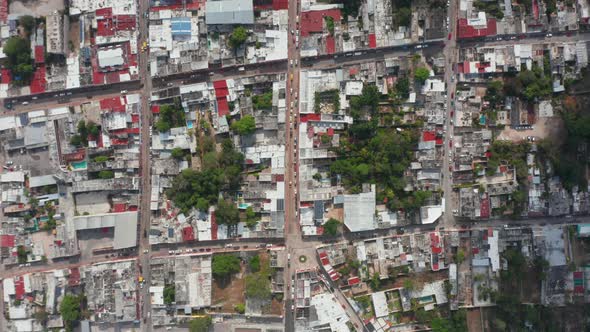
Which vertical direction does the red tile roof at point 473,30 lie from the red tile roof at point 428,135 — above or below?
above

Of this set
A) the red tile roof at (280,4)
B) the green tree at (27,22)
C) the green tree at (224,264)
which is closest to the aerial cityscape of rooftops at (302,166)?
the green tree at (27,22)

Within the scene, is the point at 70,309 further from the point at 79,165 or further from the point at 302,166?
the point at 302,166

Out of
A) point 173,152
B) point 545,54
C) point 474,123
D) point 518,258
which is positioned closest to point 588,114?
point 545,54

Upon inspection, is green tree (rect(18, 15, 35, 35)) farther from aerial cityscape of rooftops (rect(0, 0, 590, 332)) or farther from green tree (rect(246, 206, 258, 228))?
green tree (rect(246, 206, 258, 228))

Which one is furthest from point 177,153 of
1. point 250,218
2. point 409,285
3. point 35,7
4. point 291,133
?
point 409,285

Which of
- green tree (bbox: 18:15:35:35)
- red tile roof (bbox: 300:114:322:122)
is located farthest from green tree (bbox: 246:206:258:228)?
green tree (bbox: 18:15:35:35)

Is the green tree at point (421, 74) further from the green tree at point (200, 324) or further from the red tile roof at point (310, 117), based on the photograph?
the green tree at point (200, 324)
